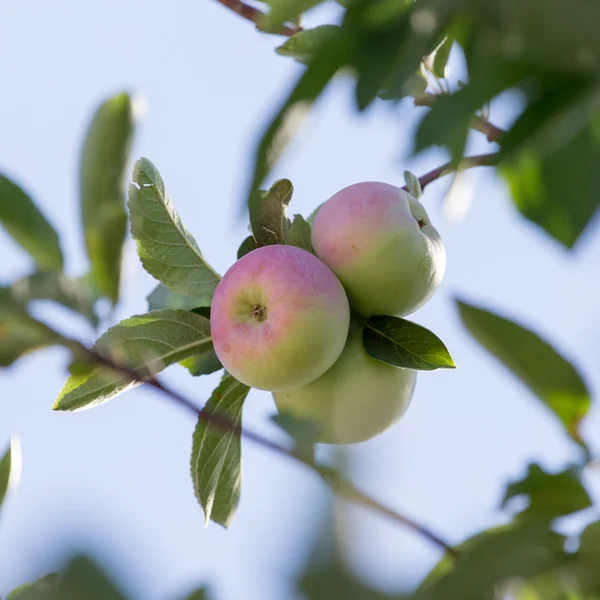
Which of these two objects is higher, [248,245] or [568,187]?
[568,187]

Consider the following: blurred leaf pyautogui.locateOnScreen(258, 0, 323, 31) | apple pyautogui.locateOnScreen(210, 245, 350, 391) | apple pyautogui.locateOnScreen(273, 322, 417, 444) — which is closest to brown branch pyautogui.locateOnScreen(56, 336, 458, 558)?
blurred leaf pyautogui.locateOnScreen(258, 0, 323, 31)

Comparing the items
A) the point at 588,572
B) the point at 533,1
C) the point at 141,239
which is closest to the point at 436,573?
the point at 588,572

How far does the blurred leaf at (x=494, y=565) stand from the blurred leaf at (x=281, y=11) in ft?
1.51

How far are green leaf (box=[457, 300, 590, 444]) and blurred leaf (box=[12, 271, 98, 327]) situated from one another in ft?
0.95

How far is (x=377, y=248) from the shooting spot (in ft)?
4.35

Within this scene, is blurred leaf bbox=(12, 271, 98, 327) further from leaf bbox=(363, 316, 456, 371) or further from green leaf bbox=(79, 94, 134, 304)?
leaf bbox=(363, 316, 456, 371)

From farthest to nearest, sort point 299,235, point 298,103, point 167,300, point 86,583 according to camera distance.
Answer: point 167,300
point 299,235
point 298,103
point 86,583

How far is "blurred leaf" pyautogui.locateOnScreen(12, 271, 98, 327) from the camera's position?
65cm

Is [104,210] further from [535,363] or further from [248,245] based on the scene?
[248,245]

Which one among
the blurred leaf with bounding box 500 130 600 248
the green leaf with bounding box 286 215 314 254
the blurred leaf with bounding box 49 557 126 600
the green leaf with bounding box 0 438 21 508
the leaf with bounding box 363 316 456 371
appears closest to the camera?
the blurred leaf with bounding box 49 557 126 600

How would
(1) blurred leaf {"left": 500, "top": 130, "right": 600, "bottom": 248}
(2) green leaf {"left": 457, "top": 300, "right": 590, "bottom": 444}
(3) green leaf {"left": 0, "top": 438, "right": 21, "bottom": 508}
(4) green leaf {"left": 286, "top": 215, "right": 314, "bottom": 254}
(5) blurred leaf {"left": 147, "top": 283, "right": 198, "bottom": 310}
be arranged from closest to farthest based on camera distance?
1. (1) blurred leaf {"left": 500, "top": 130, "right": 600, "bottom": 248}
2. (2) green leaf {"left": 457, "top": 300, "right": 590, "bottom": 444}
3. (3) green leaf {"left": 0, "top": 438, "right": 21, "bottom": 508}
4. (4) green leaf {"left": 286, "top": 215, "right": 314, "bottom": 254}
5. (5) blurred leaf {"left": 147, "top": 283, "right": 198, "bottom": 310}

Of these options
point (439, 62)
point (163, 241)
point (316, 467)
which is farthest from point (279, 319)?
point (316, 467)

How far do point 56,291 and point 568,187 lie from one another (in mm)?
377

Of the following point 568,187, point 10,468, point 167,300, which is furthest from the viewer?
point 167,300
